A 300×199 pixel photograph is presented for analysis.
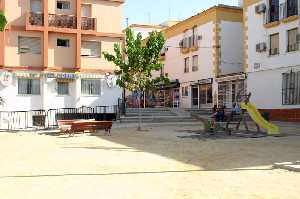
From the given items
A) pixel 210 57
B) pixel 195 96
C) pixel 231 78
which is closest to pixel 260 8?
pixel 231 78

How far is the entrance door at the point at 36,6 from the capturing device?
2872 centimetres

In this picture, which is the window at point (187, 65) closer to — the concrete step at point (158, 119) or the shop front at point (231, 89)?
the shop front at point (231, 89)

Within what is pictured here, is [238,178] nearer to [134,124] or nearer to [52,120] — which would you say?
[134,124]

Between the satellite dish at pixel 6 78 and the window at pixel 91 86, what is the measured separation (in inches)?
184

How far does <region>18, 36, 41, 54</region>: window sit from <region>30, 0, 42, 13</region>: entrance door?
188 centimetres

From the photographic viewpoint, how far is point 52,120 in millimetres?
28703

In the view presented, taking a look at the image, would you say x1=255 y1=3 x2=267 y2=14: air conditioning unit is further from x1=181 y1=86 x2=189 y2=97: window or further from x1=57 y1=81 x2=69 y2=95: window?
x1=57 y1=81 x2=69 y2=95: window

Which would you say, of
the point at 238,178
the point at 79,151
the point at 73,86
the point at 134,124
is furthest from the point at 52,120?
the point at 238,178

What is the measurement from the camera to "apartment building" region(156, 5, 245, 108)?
34750mm

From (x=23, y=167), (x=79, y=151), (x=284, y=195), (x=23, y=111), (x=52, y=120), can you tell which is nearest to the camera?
(x=284, y=195)

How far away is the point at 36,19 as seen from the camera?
28391 mm

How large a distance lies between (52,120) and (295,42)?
16.0m

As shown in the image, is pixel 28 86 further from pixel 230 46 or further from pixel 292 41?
pixel 292 41

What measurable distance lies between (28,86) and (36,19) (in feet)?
14.2
